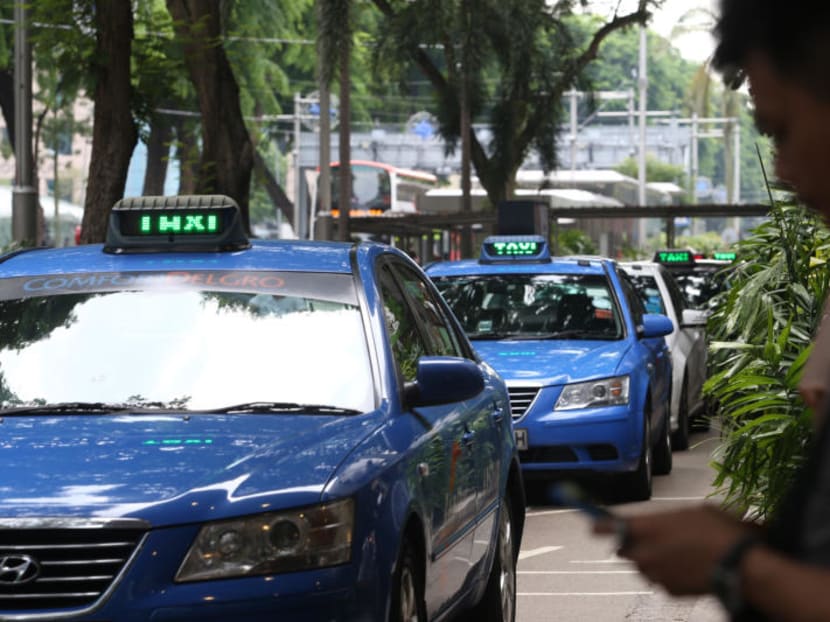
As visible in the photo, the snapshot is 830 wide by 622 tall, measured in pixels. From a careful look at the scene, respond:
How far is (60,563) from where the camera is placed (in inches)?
182

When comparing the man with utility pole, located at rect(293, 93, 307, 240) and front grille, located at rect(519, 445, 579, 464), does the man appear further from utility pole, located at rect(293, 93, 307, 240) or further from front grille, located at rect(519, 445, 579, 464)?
utility pole, located at rect(293, 93, 307, 240)

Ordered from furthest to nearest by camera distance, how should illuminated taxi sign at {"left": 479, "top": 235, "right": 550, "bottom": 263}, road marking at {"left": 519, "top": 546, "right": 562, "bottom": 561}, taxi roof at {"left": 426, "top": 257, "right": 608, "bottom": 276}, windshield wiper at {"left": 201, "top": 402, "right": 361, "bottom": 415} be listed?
illuminated taxi sign at {"left": 479, "top": 235, "right": 550, "bottom": 263}, taxi roof at {"left": 426, "top": 257, "right": 608, "bottom": 276}, road marking at {"left": 519, "top": 546, "right": 562, "bottom": 561}, windshield wiper at {"left": 201, "top": 402, "right": 361, "bottom": 415}

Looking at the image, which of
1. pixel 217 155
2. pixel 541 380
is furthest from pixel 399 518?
pixel 217 155

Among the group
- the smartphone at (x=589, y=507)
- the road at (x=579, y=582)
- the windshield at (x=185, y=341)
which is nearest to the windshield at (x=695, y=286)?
the road at (x=579, y=582)

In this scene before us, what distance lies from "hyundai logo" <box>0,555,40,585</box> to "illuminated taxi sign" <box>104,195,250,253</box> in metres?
2.15

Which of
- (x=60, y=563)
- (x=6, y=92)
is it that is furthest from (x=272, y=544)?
(x=6, y=92)

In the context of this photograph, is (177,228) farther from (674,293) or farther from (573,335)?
(674,293)

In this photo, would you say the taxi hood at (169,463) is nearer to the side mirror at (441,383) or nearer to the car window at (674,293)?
the side mirror at (441,383)

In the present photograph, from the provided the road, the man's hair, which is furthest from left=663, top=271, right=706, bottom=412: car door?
the man's hair

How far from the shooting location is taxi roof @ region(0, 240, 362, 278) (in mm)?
6406

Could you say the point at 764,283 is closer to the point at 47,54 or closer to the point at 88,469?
the point at 88,469

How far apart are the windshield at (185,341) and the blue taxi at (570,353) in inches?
245

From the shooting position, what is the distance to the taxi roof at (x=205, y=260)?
6406mm

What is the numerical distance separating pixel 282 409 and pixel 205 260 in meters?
Answer: 1.01
